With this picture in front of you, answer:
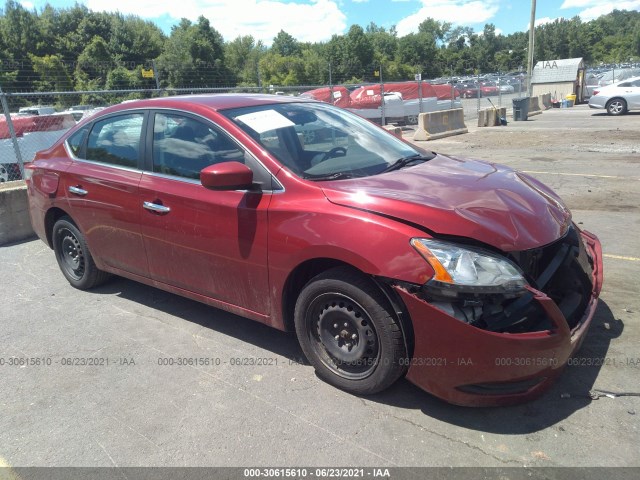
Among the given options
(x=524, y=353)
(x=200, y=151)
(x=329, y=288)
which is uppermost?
(x=200, y=151)

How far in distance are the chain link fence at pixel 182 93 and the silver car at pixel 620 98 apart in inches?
185

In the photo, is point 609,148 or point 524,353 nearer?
point 524,353

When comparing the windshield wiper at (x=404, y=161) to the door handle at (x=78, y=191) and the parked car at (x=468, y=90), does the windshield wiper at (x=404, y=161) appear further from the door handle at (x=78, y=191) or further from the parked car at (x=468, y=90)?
the parked car at (x=468, y=90)

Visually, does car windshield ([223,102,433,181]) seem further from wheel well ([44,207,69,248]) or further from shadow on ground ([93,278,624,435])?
wheel well ([44,207,69,248])

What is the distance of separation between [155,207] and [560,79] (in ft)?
104

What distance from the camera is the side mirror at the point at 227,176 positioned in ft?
10.3

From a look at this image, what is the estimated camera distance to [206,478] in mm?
2531

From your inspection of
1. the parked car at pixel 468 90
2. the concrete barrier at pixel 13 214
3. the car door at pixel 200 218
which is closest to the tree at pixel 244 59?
the parked car at pixel 468 90

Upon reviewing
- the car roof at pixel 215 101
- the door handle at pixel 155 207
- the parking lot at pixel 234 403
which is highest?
the car roof at pixel 215 101

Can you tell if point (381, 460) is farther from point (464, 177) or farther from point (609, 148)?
point (609, 148)

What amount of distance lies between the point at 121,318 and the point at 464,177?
9.77 ft

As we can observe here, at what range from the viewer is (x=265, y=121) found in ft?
12.0

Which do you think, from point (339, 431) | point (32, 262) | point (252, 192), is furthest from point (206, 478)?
point (32, 262)

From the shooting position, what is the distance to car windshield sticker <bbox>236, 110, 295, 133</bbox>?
3582 mm
